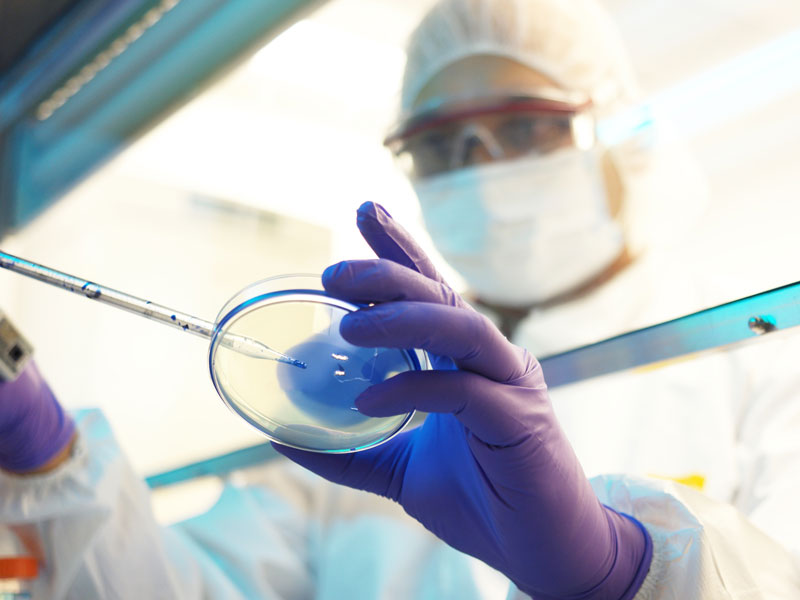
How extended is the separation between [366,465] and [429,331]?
0.30 m

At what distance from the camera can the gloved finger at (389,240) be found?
2.06 feet

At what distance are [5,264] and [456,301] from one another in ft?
1.57

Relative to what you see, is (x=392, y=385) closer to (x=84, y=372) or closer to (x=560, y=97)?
(x=560, y=97)

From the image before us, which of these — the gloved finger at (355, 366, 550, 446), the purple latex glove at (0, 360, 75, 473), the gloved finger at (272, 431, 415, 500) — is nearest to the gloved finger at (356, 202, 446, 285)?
the gloved finger at (355, 366, 550, 446)

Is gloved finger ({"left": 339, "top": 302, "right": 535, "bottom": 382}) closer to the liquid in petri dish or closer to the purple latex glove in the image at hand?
the liquid in petri dish

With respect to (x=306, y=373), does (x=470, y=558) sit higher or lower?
lower

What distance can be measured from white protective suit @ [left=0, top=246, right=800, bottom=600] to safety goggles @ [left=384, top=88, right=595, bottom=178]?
13.4 inches

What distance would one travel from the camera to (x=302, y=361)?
621mm

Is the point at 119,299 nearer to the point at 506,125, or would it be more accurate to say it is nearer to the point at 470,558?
the point at 470,558

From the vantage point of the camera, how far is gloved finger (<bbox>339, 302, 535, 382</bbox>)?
56cm

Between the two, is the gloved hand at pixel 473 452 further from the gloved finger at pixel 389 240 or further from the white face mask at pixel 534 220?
the white face mask at pixel 534 220

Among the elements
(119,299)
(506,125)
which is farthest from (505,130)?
(119,299)

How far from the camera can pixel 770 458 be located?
1.00m

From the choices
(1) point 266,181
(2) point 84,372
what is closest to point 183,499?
(2) point 84,372
